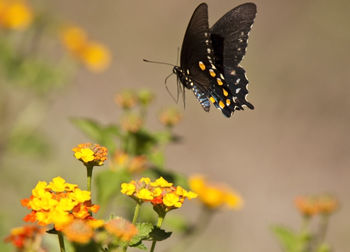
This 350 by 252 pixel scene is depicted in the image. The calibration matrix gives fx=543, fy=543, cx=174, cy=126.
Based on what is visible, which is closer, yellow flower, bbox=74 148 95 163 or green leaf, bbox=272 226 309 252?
yellow flower, bbox=74 148 95 163

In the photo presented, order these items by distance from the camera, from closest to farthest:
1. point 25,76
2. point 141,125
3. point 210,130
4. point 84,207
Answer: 1. point 84,207
2. point 141,125
3. point 25,76
4. point 210,130

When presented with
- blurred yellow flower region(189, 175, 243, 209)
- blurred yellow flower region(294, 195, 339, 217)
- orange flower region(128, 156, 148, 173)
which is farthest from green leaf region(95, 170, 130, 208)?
blurred yellow flower region(294, 195, 339, 217)

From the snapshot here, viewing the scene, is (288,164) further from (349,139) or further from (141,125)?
(141,125)

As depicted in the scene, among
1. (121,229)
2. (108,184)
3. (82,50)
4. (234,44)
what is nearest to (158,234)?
(121,229)

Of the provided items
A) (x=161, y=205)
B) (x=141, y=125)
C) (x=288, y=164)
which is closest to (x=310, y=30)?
(x=288, y=164)

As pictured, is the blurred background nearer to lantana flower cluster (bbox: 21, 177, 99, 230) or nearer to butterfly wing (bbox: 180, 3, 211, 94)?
butterfly wing (bbox: 180, 3, 211, 94)

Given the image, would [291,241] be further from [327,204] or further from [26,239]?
[26,239]
